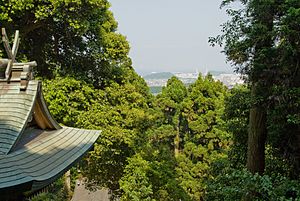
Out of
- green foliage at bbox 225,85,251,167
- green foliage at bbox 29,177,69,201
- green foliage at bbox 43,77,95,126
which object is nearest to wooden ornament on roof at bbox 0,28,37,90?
green foliage at bbox 225,85,251,167

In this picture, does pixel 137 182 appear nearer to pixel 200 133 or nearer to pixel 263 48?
pixel 263 48

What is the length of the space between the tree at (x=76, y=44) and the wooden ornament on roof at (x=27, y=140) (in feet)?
16.9

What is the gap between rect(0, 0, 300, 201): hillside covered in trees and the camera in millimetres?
5344

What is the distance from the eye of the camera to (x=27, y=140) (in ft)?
18.0

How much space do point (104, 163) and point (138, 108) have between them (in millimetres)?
2231

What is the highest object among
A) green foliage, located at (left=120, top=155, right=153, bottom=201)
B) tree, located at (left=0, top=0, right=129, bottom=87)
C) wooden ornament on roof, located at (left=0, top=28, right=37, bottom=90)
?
tree, located at (left=0, top=0, right=129, bottom=87)

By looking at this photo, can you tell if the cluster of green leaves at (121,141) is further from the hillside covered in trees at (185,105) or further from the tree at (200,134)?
the tree at (200,134)

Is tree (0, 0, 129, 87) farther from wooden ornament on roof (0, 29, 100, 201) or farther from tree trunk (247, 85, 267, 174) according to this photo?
tree trunk (247, 85, 267, 174)

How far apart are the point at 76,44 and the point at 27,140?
23.6 ft

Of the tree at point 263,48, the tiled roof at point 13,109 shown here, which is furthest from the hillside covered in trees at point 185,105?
the tiled roof at point 13,109

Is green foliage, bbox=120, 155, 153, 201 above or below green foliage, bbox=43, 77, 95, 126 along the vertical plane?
below

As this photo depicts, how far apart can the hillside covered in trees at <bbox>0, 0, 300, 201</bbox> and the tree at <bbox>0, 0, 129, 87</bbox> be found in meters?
0.03

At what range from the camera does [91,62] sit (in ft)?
39.8

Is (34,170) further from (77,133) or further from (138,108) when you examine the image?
(138,108)
